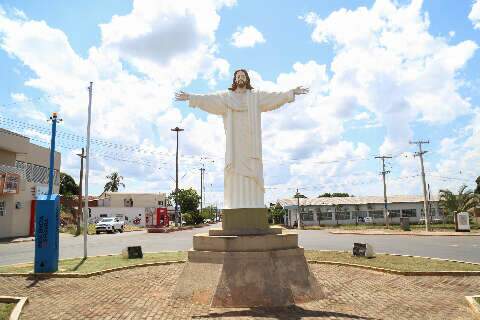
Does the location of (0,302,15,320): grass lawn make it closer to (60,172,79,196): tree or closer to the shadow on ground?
the shadow on ground

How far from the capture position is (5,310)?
747 centimetres

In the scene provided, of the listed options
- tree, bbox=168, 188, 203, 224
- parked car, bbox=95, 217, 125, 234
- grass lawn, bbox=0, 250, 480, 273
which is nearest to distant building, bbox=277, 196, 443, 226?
tree, bbox=168, 188, 203, 224

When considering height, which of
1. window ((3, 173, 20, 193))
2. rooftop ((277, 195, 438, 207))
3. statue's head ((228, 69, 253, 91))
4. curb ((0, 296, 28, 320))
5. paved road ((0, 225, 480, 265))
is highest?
statue's head ((228, 69, 253, 91))

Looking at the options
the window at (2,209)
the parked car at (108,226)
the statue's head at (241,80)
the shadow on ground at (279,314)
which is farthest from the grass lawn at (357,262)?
the parked car at (108,226)

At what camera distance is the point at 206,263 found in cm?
822

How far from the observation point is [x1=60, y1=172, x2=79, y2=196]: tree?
69688 millimetres

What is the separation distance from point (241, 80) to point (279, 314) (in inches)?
201

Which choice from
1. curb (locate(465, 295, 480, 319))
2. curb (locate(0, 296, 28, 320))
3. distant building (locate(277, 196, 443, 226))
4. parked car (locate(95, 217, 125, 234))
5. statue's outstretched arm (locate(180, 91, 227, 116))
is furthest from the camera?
distant building (locate(277, 196, 443, 226))

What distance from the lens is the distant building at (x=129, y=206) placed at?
57.5 m

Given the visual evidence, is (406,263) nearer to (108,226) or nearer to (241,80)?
(241,80)

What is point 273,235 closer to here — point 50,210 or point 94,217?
point 50,210

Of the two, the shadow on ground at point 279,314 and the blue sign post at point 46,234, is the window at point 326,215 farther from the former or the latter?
the shadow on ground at point 279,314

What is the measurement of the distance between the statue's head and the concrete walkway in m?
4.86

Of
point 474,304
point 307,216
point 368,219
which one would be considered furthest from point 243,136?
point 368,219
